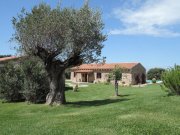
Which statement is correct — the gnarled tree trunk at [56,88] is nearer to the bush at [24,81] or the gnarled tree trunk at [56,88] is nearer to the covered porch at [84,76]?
the bush at [24,81]

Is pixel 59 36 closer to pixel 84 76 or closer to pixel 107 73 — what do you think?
pixel 107 73

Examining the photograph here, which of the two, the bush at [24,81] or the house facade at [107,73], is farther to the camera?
the house facade at [107,73]

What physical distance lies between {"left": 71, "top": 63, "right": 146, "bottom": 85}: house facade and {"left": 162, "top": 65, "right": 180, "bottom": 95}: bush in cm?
3906

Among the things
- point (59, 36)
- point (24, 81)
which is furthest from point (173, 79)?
point (24, 81)

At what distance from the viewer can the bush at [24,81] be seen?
88.6 feet

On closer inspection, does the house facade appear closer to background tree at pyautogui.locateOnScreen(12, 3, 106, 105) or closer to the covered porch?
the covered porch

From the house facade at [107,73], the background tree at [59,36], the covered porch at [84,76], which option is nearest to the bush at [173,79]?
the background tree at [59,36]

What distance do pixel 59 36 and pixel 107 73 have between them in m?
43.1

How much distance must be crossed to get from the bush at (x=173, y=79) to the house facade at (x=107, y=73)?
3906 cm

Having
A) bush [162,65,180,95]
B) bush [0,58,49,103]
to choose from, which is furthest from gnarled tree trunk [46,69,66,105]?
bush [162,65,180,95]

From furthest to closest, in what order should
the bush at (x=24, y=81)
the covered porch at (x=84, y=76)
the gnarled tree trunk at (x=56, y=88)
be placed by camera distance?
the covered porch at (x=84, y=76) → the bush at (x=24, y=81) → the gnarled tree trunk at (x=56, y=88)

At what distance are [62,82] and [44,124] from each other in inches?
405

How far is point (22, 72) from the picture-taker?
27.9m

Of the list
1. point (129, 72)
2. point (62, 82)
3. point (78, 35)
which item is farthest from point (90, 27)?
point (129, 72)
